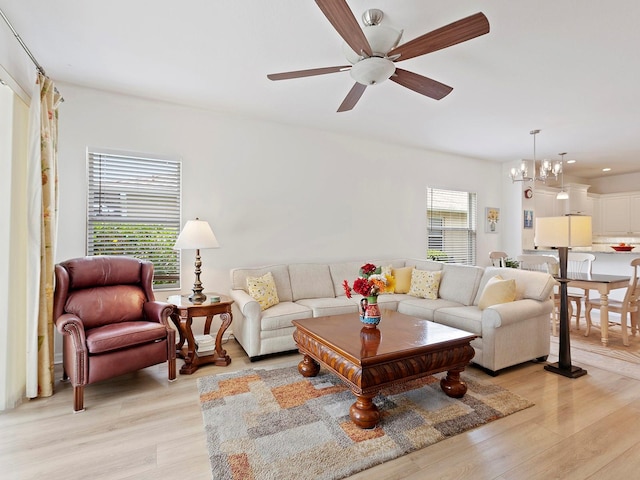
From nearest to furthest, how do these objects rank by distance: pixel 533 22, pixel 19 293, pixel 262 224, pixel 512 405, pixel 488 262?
pixel 533 22 → pixel 512 405 → pixel 19 293 → pixel 262 224 → pixel 488 262

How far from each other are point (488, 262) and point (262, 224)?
4543mm

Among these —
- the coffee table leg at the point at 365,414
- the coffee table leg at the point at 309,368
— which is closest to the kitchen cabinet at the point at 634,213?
the coffee table leg at the point at 309,368

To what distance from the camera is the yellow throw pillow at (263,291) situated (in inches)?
144

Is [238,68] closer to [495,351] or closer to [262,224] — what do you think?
[262,224]

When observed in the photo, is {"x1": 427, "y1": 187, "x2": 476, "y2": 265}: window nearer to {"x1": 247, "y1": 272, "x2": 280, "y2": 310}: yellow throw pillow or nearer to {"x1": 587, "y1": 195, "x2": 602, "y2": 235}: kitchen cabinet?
{"x1": 247, "y1": 272, "x2": 280, "y2": 310}: yellow throw pillow

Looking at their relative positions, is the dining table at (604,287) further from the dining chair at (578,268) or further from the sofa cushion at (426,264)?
the sofa cushion at (426,264)

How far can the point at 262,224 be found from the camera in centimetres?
Answer: 437

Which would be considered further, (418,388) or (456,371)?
(418,388)

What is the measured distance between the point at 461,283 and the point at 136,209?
3837 mm

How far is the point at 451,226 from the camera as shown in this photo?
6.15 metres

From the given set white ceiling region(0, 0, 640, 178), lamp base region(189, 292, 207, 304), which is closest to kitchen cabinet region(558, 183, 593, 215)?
white ceiling region(0, 0, 640, 178)

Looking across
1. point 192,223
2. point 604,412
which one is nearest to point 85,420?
point 192,223

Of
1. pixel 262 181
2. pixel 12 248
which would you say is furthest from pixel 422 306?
pixel 12 248

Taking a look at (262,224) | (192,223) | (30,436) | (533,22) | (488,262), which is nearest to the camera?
(30,436)
